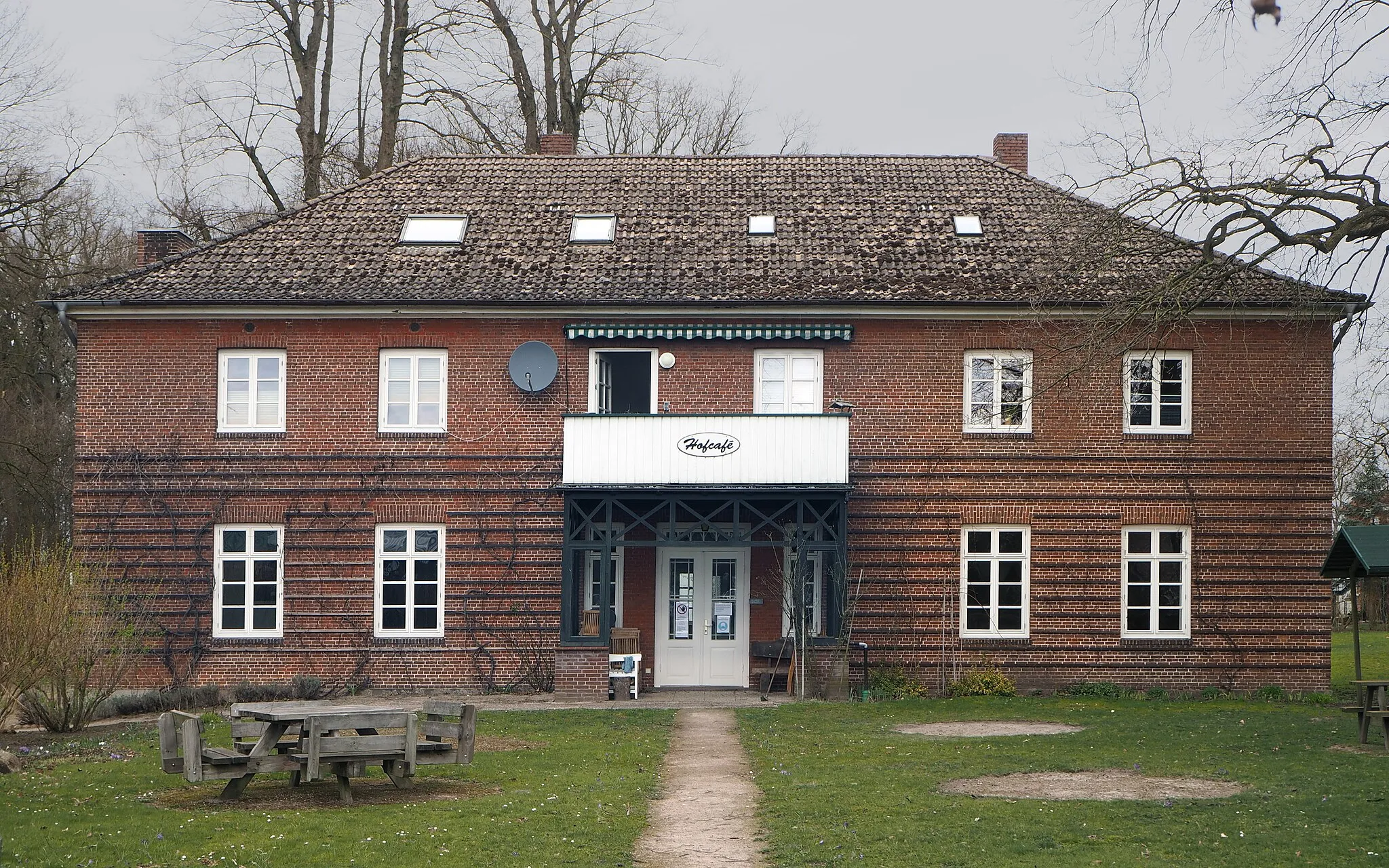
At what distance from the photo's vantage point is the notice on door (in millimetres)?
22828

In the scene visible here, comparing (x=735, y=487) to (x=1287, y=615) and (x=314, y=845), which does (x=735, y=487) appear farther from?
(x=314, y=845)

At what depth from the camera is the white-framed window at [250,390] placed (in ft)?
73.9

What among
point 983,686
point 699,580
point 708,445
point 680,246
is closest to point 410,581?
point 699,580

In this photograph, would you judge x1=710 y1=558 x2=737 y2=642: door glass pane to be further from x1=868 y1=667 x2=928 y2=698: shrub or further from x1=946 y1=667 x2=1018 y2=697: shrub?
x1=946 y1=667 x2=1018 y2=697: shrub

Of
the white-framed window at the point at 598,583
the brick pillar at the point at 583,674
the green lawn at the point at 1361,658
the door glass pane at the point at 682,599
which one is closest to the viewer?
the brick pillar at the point at 583,674

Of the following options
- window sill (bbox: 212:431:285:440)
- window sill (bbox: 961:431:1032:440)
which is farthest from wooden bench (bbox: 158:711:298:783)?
window sill (bbox: 961:431:1032:440)

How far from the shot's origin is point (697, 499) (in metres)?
21.8

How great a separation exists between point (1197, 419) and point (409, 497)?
459 inches

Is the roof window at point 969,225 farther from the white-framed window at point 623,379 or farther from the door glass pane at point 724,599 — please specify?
the door glass pane at point 724,599

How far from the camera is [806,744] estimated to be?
52.7 ft

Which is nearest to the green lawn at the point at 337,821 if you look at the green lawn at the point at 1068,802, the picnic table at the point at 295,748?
the picnic table at the point at 295,748

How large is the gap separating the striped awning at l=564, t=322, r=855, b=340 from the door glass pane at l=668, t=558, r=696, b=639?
3452 millimetres

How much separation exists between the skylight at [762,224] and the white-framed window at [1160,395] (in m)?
5.79

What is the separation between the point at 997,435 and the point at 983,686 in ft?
12.1
